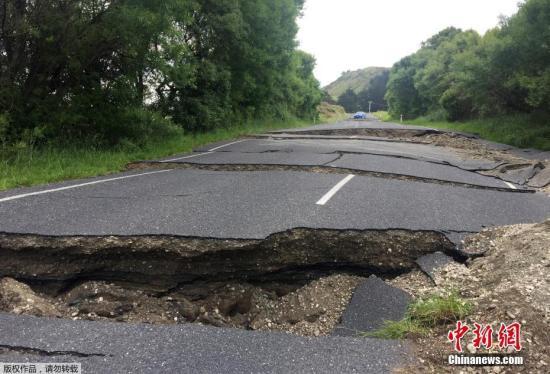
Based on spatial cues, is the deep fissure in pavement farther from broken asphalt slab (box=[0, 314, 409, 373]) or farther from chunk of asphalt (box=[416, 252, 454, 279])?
broken asphalt slab (box=[0, 314, 409, 373])

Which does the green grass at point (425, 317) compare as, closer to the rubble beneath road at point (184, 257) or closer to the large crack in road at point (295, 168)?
the rubble beneath road at point (184, 257)

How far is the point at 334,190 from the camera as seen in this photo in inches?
263

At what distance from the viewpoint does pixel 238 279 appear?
4184 millimetres

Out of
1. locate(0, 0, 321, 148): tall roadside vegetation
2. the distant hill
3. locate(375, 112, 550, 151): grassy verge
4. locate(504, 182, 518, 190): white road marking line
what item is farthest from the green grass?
the distant hill

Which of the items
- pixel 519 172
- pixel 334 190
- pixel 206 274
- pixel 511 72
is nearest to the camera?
pixel 206 274

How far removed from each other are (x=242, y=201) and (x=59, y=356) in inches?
140

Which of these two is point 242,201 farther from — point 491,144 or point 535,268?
point 491,144

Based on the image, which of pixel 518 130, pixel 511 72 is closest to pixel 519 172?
pixel 518 130

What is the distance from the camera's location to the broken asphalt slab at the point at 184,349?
2.46 m

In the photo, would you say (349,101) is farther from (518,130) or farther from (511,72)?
(518,130)

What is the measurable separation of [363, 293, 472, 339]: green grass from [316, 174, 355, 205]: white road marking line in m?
2.75

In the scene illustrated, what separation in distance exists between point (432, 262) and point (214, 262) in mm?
2369

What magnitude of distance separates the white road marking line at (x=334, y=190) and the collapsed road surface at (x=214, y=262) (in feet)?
0.06

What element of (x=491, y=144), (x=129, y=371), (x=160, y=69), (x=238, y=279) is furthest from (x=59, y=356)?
(x=491, y=144)
